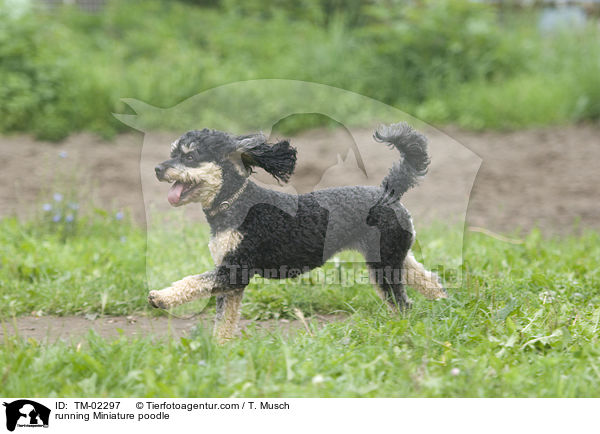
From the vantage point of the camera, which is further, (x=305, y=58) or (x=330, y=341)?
(x=305, y=58)

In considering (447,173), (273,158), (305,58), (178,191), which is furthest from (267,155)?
(305,58)

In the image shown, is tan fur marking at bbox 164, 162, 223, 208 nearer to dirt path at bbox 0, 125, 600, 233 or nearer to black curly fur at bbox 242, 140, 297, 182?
black curly fur at bbox 242, 140, 297, 182

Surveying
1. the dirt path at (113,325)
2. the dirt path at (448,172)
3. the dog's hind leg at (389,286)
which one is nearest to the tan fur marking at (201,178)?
the dirt path at (113,325)

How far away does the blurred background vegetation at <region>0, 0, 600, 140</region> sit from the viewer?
30.6 ft

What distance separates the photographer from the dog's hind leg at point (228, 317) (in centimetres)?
372

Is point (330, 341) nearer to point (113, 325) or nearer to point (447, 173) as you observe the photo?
point (113, 325)

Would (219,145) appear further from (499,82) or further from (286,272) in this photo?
(499,82)

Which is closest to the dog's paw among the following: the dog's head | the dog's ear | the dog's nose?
the dog's head

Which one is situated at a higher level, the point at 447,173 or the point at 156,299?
the point at 447,173

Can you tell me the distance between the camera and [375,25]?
474 inches

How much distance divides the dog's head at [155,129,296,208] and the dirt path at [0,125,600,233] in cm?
224
